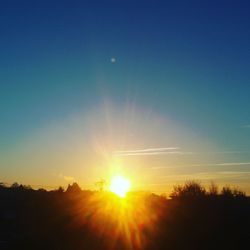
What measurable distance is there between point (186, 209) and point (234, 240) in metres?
11.9

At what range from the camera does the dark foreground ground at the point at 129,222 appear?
35250mm

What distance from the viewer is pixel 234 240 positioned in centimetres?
3534

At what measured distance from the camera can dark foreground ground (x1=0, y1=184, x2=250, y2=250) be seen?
35.2 metres

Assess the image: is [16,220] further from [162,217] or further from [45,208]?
[162,217]

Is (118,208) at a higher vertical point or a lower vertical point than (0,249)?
higher

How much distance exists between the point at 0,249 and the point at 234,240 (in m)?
13.9

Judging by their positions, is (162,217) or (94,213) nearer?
(162,217)

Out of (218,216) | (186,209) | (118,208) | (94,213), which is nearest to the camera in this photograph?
(218,216)

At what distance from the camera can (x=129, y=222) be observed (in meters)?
46.2

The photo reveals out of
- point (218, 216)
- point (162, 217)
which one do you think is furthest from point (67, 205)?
point (218, 216)

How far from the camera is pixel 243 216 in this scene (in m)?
44.5

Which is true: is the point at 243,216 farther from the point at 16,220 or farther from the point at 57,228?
the point at 16,220

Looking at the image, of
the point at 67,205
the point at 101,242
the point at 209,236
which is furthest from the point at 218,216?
the point at 67,205

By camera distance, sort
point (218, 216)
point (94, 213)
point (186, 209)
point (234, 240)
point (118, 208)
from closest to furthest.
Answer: point (234, 240)
point (218, 216)
point (186, 209)
point (94, 213)
point (118, 208)
